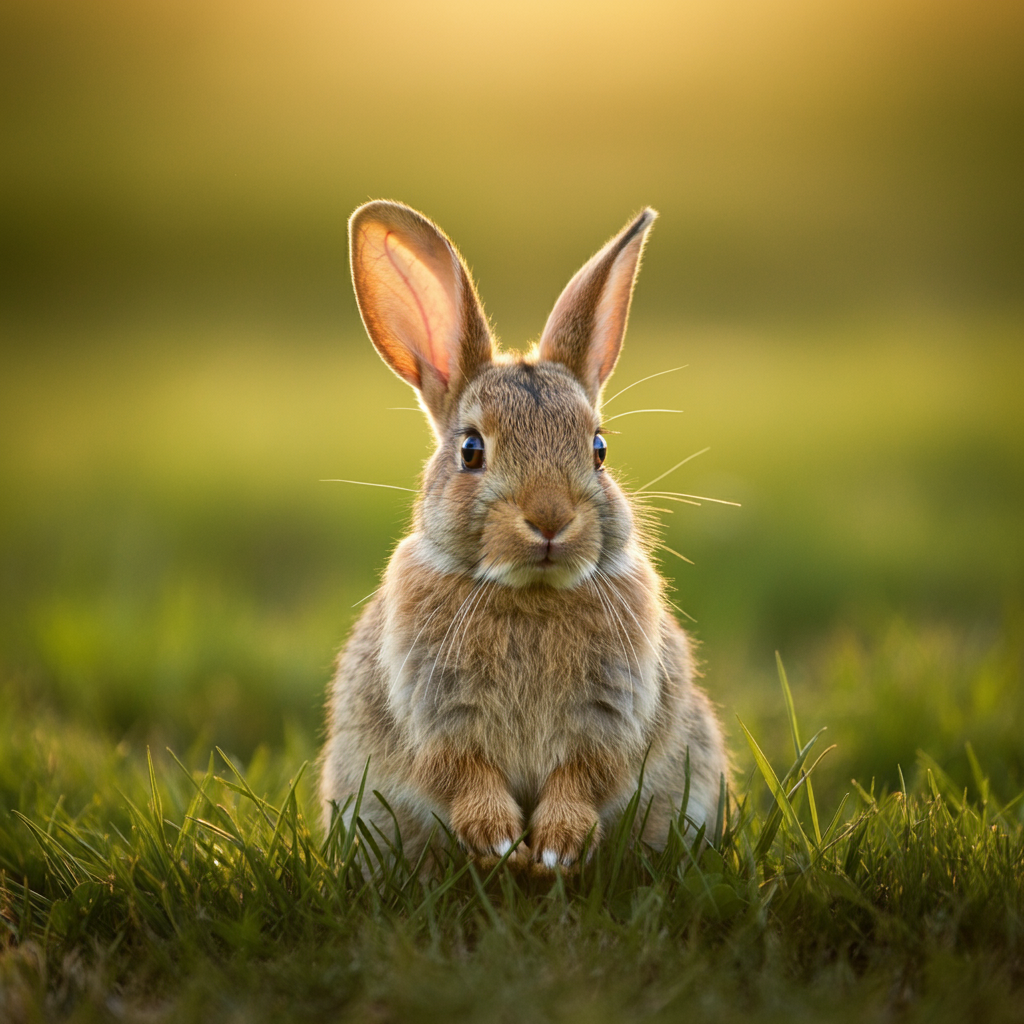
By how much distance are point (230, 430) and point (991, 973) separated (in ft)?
28.2

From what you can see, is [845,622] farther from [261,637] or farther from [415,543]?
[415,543]

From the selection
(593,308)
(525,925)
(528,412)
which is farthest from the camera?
(593,308)

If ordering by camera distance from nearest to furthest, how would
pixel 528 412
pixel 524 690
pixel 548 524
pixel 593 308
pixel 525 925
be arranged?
pixel 525 925
pixel 548 524
pixel 524 690
pixel 528 412
pixel 593 308

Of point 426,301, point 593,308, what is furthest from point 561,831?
point 426,301

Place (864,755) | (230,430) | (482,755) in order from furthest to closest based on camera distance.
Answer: (230,430) → (864,755) → (482,755)

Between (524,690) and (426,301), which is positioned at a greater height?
(426,301)

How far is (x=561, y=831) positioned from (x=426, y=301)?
75.3 inches

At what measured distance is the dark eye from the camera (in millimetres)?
3482

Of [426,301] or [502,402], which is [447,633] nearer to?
[502,402]

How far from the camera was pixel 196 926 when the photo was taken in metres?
2.93

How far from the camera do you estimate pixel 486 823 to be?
321 centimetres

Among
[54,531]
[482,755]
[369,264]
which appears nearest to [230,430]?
[54,531]

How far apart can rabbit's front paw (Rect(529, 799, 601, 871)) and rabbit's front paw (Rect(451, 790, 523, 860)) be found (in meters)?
0.07

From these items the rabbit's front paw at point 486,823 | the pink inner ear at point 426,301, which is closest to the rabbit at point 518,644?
the rabbit's front paw at point 486,823
